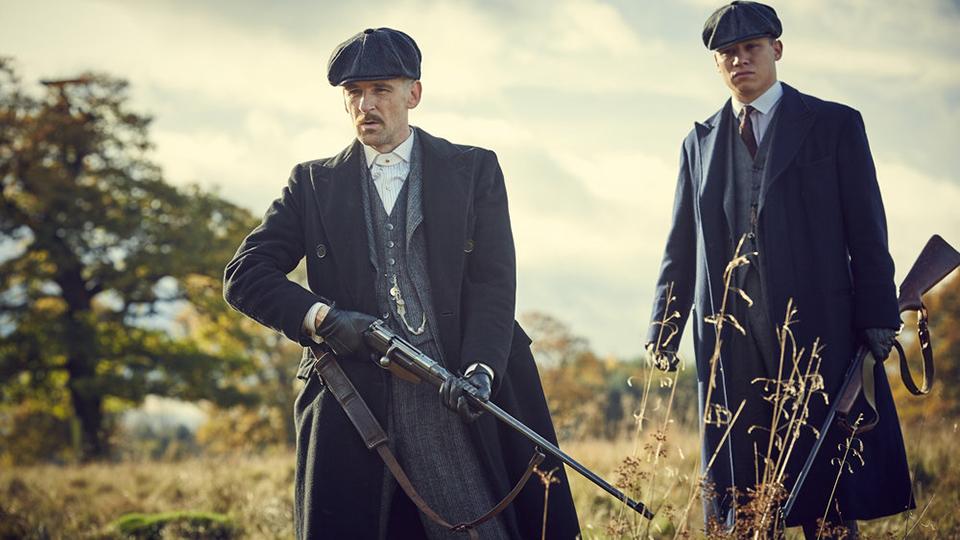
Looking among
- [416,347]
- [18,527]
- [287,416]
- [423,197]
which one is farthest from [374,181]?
[287,416]

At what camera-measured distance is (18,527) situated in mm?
7070

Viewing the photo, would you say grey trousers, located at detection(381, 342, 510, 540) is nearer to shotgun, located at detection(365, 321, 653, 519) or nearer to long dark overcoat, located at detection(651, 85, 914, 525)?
shotgun, located at detection(365, 321, 653, 519)

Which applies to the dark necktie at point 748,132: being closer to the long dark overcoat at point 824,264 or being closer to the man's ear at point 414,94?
the long dark overcoat at point 824,264

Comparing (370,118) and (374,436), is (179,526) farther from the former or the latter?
(370,118)

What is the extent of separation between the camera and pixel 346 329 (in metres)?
3.66

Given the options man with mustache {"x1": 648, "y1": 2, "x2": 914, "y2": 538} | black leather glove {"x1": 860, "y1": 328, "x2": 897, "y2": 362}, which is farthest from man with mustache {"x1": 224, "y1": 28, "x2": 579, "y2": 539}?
black leather glove {"x1": 860, "y1": 328, "x2": 897, "y2": 362}

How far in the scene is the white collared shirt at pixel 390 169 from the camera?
13.2 feet

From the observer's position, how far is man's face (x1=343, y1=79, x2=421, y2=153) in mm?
3939

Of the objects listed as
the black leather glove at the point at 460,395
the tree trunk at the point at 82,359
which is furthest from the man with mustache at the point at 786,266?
the tree trunk at the point at 82,359

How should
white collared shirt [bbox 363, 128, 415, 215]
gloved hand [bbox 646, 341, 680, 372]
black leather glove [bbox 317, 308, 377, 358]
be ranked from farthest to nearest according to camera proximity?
gloved hand [bbox 646, 341, 680, 372] < white collared shirt [bbox 363, 128, 415, 215] < black leather glove [bbox 317, 308, 377, 358]

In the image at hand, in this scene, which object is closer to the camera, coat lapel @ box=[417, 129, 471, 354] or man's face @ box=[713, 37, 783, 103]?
coat lapel @ box=[417, 129, 471, 354]

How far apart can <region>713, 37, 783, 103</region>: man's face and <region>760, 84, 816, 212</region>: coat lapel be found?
137mm

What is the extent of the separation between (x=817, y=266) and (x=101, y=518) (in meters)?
5.80

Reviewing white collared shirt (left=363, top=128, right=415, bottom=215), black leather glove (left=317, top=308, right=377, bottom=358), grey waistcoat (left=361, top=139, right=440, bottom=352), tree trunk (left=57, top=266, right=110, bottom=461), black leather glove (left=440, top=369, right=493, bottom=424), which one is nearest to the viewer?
black leather glove (left=440, top=369, right=493, bottom=424)
